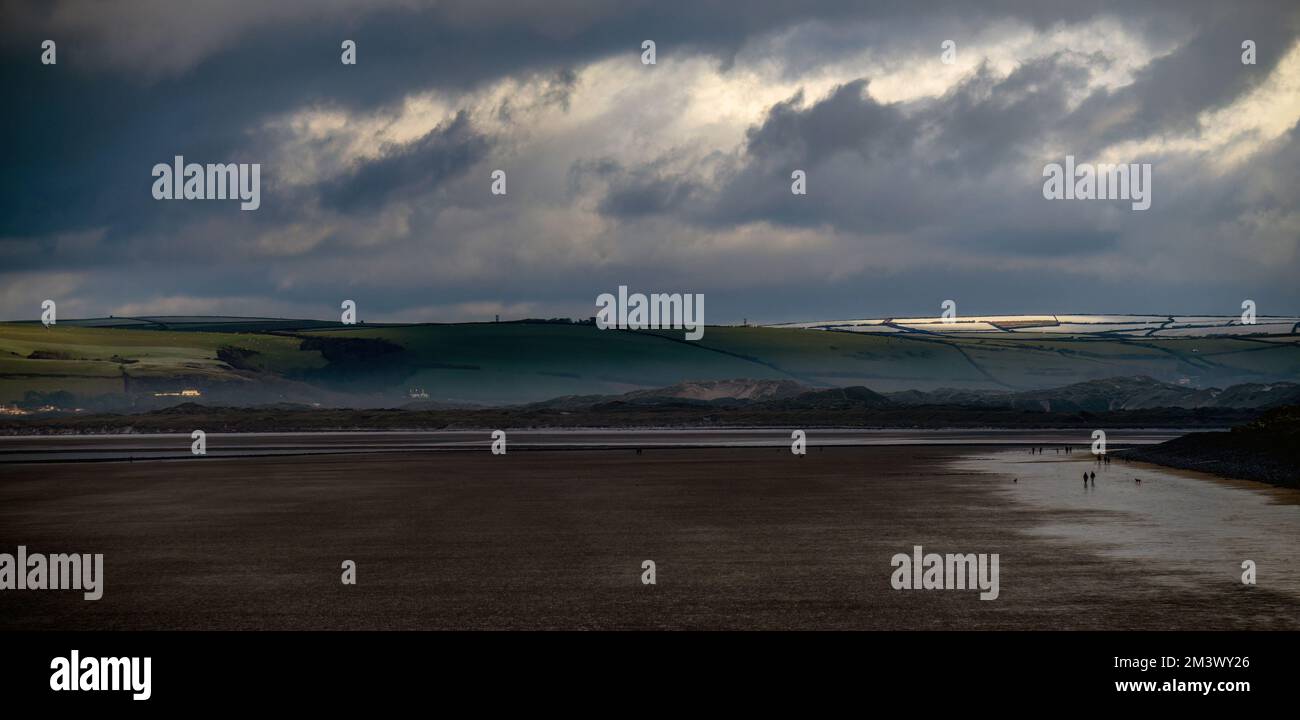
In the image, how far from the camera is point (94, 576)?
29141 mm

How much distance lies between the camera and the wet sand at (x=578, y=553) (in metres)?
24.1

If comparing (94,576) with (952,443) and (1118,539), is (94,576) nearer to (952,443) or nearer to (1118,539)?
(1118,539)


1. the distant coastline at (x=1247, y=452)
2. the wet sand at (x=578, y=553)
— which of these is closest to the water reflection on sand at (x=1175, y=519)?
the wet sand at (x=578, y=553)

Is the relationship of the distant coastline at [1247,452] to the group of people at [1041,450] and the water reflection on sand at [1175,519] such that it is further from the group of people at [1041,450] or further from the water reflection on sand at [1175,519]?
the group of people at [1041,450]

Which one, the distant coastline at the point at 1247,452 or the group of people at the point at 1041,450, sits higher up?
the distant coastline at the point at 1247,452

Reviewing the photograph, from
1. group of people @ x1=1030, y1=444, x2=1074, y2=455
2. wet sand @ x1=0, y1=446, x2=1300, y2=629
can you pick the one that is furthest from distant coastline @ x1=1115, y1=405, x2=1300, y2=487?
wet sand @ x1=0, y1=446, x2=1300, y2=629

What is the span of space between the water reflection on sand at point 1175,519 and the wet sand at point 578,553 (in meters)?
0.59

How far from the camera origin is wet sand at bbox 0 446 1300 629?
24.1 metres

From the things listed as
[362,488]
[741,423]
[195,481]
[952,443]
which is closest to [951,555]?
[362,488]

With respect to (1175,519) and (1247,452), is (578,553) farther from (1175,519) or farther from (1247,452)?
(1247,452)

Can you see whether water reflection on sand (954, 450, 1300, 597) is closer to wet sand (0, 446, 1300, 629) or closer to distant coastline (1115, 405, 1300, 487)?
wet sand (0, 446, 1300, 629)

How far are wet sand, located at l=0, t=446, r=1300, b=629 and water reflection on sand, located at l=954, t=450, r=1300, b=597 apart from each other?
0.59 meters

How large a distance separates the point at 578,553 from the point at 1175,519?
2068 cm
